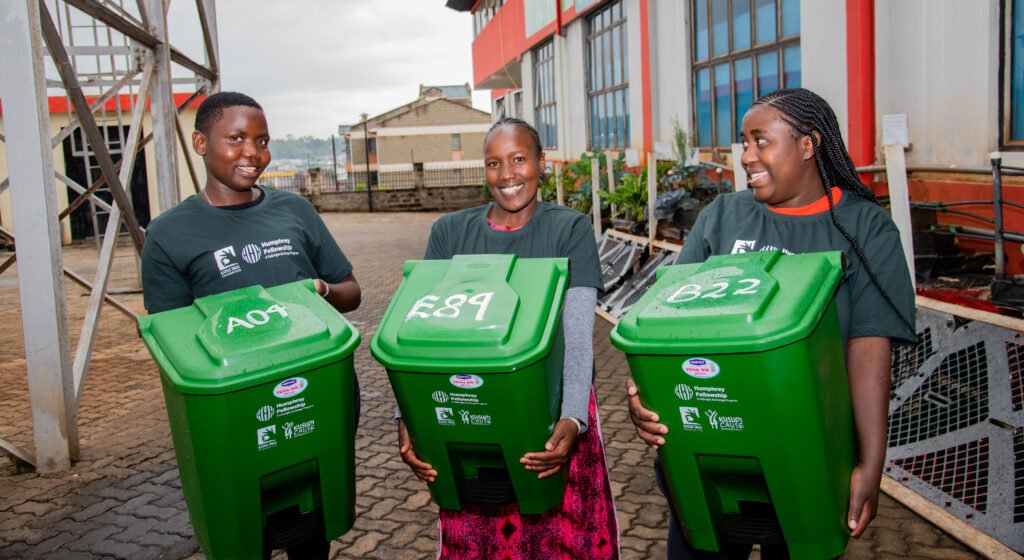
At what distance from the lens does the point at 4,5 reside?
3914 millimetres

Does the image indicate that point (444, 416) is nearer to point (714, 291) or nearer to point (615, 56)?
point (714, 291)

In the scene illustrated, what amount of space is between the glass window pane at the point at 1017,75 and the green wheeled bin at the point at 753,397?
3.99m

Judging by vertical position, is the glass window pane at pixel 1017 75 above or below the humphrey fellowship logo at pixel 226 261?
above

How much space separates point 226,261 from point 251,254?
2.7 inches

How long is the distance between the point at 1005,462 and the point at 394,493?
251 centimetres

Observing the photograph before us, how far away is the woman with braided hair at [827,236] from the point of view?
5.50 feet

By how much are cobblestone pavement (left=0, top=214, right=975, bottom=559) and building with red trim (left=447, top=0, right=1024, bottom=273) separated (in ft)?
7.06

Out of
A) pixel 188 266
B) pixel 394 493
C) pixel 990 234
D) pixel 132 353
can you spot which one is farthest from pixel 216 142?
pixel 132 353

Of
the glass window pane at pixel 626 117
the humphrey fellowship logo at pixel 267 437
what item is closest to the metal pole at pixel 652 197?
the glass window pane at pixel 626 117

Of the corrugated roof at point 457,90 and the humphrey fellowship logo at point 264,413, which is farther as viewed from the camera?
the corrugated roof at point 457,90

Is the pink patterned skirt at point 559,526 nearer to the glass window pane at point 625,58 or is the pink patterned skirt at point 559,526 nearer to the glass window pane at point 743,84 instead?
the glass window pane at point 743,84

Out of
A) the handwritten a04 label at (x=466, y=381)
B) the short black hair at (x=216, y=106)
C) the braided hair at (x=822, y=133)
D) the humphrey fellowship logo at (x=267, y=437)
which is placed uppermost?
the short black hair at (x=216, y=106)

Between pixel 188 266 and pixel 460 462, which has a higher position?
pixel 188 266

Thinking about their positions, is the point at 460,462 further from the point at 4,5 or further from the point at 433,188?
the point at 433,188
